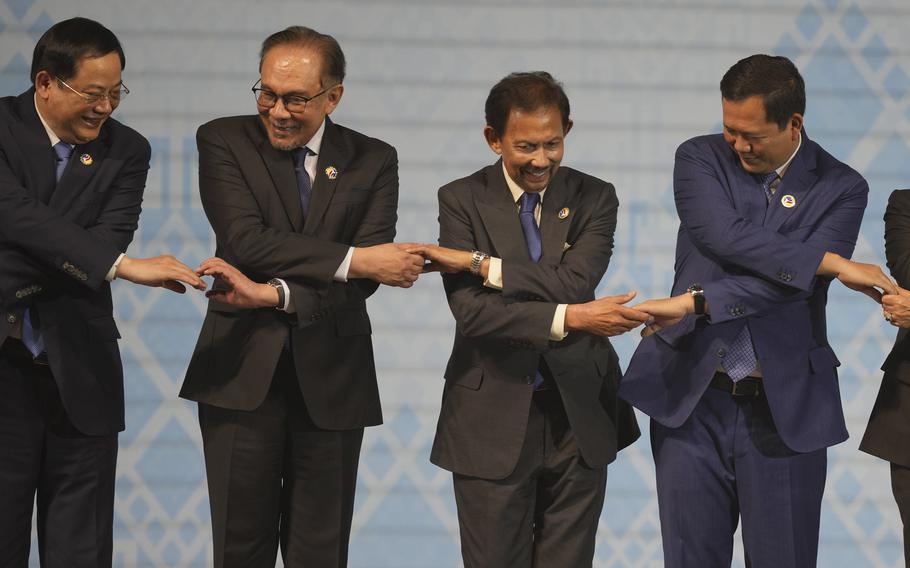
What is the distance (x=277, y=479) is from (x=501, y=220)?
0.91 m

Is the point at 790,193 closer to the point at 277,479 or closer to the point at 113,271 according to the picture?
the point at 277,479

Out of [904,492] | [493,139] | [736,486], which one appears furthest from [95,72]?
[904,492]

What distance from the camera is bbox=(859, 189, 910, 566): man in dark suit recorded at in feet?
11.0

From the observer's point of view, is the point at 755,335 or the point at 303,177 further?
the point at 303,177

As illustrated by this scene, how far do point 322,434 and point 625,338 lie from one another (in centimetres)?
189

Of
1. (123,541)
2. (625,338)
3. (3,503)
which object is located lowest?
(123,541)

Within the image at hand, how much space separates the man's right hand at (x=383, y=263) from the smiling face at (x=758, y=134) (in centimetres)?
88

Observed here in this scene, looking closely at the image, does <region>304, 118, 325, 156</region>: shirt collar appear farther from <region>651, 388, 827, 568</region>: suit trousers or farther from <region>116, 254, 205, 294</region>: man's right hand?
<region>651, 388, 827, 568</region>: suit trousers

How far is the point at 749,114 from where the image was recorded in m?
3.19

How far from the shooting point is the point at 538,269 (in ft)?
10.6

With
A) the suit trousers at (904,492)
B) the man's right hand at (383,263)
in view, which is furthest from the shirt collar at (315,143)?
the suit trousers at (904,492)

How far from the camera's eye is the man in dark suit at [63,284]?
3221mm

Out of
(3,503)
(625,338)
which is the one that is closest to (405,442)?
(625,338)

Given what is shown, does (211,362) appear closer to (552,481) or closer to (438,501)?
(552,481)
